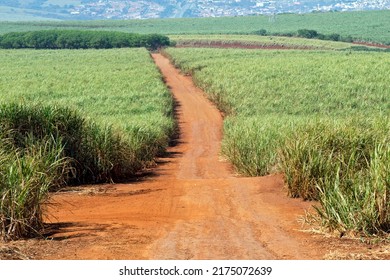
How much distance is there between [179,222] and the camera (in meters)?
8.84

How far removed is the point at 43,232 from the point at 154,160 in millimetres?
10545

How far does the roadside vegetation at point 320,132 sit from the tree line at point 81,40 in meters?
56.0

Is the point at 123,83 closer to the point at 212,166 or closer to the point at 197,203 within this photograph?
the point at 212,166

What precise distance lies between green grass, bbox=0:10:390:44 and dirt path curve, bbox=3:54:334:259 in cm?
12521

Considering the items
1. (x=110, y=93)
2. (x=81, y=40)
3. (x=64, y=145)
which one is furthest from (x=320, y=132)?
(x=81, y=40)

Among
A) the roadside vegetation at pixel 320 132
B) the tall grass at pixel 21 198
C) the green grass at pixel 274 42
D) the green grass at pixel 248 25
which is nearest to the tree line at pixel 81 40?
the green grass at pixel 274 42

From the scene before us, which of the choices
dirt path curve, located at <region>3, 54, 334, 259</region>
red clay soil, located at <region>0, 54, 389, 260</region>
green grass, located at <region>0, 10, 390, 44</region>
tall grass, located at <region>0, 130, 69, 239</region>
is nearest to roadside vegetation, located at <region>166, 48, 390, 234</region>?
red clay soil, located at <region>0, 54, 389, 260</region>

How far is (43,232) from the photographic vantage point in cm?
803

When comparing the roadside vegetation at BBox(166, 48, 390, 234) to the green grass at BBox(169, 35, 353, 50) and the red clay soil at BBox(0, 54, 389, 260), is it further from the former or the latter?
the green grass at BBox(169, 35, 353, 50)

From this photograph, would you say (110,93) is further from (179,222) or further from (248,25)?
(248,25)

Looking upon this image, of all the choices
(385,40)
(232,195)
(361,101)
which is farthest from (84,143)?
(385,40)

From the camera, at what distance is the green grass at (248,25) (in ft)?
480

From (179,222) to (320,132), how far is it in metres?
3.28

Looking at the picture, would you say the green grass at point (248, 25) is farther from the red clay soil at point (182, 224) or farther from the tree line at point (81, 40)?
the red clay soil at point (182, 224)
